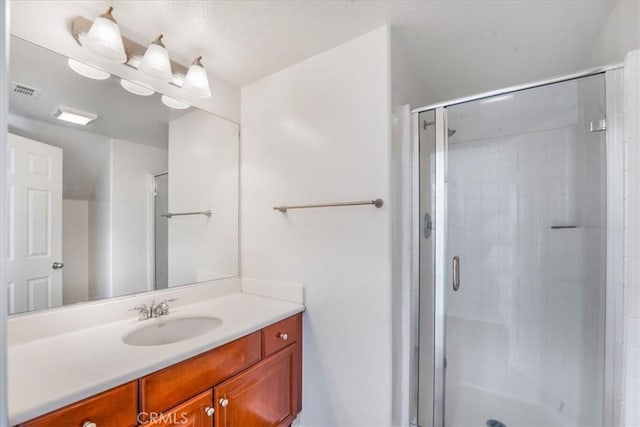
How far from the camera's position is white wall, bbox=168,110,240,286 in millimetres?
1680

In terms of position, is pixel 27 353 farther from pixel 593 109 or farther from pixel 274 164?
pixel 593 109

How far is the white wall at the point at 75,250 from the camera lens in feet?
4.07

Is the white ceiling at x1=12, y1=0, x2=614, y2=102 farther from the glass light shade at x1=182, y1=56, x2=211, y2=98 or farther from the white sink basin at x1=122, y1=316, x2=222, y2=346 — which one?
the white sink basin at x1=122, y1=316, x2=222, y2=346

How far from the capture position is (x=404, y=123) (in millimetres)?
1586

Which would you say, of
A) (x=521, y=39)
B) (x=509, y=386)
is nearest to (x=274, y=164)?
(x=521, y=39)

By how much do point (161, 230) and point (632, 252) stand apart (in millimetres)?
2179

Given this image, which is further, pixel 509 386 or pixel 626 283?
pixel 509 386

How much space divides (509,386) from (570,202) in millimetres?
1341

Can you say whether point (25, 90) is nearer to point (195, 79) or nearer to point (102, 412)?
point (195, 79)

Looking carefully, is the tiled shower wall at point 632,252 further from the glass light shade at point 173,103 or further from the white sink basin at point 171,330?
the glass light shade at point 173,103

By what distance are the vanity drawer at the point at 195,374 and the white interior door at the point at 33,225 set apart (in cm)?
64

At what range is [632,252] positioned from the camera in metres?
1.08
